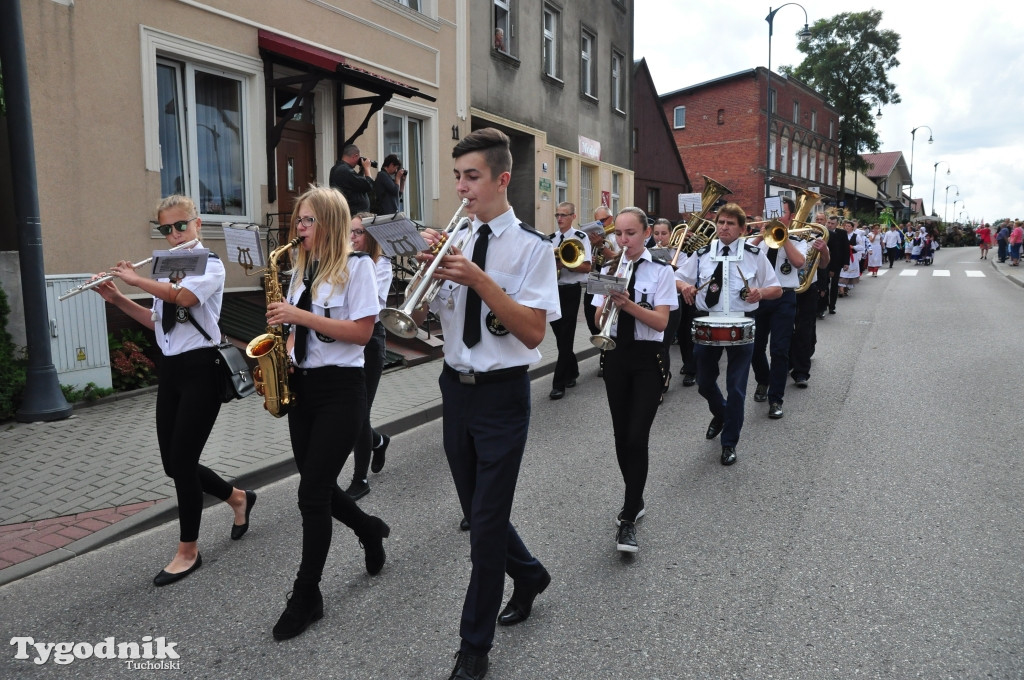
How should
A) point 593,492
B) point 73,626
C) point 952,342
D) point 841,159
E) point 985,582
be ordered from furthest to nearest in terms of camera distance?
point 841,159 → point 952,342 → point 593,492 → point 985,582 → point 73,626

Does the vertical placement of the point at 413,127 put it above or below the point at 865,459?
above

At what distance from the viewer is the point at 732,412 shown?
5.82 meters

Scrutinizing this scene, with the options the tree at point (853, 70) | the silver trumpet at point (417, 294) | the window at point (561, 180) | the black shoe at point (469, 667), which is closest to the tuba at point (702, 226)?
the silver trumpet at point (417, 294)

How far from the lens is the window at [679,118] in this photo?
4506 centimetres

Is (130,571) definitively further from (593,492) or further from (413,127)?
(413,127)

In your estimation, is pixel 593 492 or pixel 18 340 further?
pixel 18 340

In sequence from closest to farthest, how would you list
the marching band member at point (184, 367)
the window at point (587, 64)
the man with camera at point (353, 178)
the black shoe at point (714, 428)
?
the marching band member at point (184, 367) → the black shoe at point (714, 428) → the man with camera at point (353, 178) → the window at point (587, 64)

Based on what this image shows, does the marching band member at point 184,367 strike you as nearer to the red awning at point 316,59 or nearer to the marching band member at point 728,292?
the marching band member at point 728,292

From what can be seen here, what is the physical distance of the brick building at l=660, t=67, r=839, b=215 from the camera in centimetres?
4184

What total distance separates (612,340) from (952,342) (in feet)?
31.5

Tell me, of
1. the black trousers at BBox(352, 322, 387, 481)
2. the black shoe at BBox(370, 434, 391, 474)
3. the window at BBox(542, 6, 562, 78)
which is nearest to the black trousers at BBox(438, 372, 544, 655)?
the black trousers at BBox(352, 322, 387, 481)

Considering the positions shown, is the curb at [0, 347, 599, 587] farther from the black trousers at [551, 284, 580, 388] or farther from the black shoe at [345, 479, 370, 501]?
the black trousers at [551, 284, 580, 388]

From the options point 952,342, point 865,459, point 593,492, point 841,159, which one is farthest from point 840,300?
point 841,159

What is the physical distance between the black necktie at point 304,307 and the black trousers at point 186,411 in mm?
763
